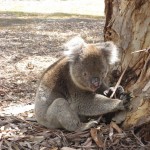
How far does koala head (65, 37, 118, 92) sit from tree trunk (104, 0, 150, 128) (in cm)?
16

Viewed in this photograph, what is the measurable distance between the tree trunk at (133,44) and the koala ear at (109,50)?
0.44 feet

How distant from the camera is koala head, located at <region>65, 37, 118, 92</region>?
384 centimetres

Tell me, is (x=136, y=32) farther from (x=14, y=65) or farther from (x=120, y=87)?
(x=14, y=65)

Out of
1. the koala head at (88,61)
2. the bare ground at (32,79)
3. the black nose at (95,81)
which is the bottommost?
the bare ground at (32,79)

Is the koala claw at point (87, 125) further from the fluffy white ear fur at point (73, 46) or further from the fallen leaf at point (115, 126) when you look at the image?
the fluffy white ear fur at point (73, 46)

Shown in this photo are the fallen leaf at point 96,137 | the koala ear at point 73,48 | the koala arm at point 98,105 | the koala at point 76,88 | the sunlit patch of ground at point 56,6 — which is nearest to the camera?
the fallen leaf at point 96,137

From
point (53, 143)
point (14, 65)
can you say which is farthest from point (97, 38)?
point (53, 143)

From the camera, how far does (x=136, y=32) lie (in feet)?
12.9

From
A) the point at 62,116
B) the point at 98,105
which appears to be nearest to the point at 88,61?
the point at 98,105

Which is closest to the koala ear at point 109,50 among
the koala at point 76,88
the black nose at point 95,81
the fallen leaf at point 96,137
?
the koala at point 76,88

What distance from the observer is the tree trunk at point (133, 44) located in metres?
3.55

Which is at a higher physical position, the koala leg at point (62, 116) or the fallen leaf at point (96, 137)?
the koala leg at point (62, 116)

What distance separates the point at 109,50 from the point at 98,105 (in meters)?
0.56

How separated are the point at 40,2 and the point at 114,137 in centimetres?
1403
